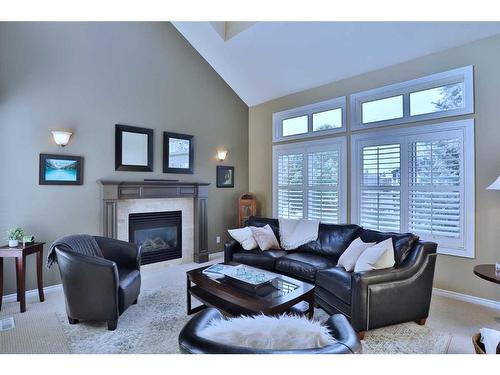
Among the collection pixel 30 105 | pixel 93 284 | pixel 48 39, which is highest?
pixel 48 39

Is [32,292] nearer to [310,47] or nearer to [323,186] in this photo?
[323,186]

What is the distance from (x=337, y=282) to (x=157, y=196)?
3139 millimetres

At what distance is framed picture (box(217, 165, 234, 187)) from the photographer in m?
5.48

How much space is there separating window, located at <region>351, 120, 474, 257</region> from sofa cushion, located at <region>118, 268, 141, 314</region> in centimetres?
331

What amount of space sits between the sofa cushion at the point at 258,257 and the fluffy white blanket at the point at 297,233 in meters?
0.19

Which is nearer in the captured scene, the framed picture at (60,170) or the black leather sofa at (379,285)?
the black leather sofa at (379,285)

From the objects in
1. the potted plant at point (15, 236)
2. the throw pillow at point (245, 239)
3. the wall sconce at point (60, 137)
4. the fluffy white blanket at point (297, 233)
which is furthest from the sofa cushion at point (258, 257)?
the wall sconce at point (60, 137)

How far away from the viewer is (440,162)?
3.42m

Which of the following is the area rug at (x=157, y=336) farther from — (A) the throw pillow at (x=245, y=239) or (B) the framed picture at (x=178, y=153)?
(B) the framed picture at (x=178, y=153)

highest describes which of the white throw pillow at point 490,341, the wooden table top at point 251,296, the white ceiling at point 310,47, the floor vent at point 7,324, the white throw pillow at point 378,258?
the white ceiling at point 310,47

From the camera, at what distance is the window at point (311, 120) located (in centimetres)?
454
